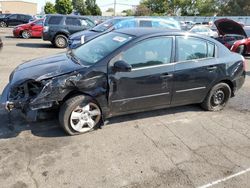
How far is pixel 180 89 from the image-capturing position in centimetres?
460

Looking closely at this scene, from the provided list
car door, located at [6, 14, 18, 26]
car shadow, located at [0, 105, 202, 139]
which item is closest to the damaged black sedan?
car shadow, located at [0, 105, 202, 139]

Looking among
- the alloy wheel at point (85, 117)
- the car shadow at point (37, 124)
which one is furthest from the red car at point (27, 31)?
the alloy wheel at point (85, 117)

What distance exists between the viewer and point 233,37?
485 inches

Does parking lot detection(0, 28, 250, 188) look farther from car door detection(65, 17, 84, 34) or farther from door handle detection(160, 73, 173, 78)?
car door detection(65, 17, 84, 34)

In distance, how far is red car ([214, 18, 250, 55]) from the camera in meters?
11.7

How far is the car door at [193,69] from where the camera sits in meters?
4.52

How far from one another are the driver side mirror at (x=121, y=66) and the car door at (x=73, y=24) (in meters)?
10.8

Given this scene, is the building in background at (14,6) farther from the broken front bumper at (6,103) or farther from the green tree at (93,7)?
the broken front bumper at (6,103)

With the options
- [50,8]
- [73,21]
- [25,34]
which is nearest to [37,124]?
[73,21]

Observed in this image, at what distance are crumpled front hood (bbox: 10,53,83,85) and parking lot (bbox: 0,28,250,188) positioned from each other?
0.83 meters

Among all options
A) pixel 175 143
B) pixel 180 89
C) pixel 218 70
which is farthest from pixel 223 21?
pixel 175 143

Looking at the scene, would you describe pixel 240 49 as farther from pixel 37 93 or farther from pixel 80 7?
pixel 80 7

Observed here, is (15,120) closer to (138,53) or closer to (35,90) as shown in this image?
(35,90)

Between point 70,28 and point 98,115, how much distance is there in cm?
1086
